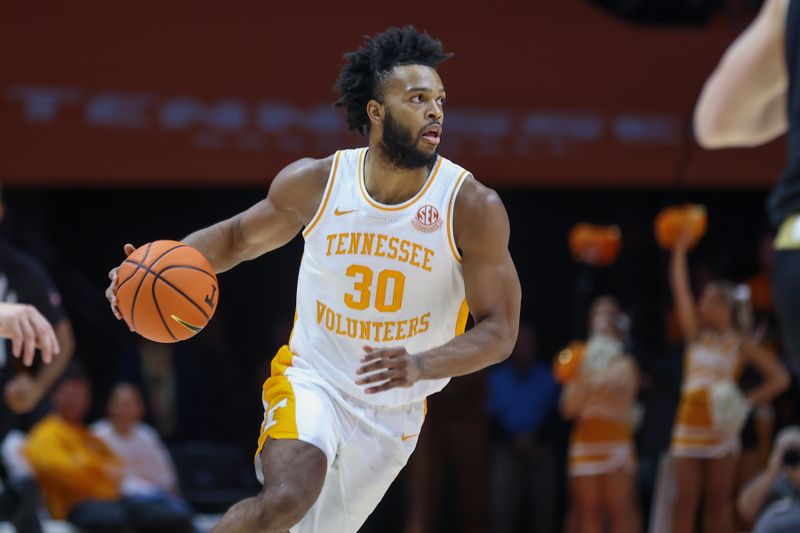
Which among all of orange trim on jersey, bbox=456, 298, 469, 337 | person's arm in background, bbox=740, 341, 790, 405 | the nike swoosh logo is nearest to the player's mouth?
orange trim on jersey, bbox=456, 298, 469, 337

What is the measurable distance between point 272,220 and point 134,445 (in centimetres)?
461

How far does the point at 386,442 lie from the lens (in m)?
4.42

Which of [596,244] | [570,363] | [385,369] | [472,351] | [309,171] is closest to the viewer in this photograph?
[385,369]

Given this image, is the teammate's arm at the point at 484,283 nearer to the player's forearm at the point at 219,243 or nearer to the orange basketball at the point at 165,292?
the orange basketball at the point at 165,292

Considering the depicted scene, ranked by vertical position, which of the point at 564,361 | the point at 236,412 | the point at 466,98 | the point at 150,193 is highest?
the point at 466,98

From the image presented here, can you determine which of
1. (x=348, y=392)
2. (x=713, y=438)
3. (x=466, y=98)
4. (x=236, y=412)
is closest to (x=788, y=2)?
(x=348, y=392)

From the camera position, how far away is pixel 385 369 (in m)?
3.79

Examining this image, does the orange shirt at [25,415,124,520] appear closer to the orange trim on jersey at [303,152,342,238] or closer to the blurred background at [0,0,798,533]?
the blurred background at [0,0,798,533]

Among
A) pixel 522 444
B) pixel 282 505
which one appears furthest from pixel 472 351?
pixel 522 444

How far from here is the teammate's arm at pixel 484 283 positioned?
4219mm

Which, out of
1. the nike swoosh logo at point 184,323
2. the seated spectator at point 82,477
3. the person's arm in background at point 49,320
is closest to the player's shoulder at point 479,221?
the nike swoosh logo at point 184,323

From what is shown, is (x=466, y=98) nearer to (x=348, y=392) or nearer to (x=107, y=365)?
(x=107, y=365)

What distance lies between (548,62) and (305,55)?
180cm

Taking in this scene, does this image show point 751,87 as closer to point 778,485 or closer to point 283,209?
point 283,209
